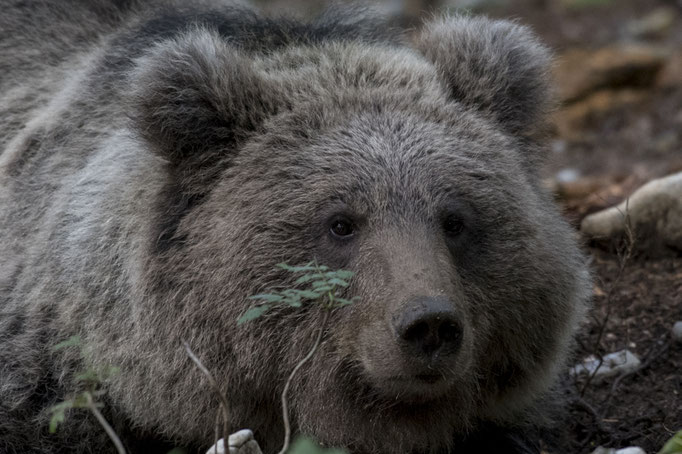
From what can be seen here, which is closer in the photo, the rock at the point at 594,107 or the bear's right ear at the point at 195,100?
the bear's right ear at the point at 195,100

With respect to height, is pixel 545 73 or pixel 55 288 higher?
pixel 545 73

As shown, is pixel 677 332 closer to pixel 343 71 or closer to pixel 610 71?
pixel 343 71

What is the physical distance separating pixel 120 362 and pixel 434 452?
1625 mm

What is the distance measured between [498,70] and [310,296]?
1.92m

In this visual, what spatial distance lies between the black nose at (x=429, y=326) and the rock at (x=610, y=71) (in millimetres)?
8774

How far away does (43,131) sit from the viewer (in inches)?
252

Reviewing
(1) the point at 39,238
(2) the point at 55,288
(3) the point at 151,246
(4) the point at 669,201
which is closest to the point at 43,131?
(1) the point at 39,238

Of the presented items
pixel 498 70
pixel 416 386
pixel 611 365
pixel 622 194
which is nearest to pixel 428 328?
pixel 416 386

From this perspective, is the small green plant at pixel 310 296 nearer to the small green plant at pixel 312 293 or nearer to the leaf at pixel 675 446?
the small green plant at pixel 312 293

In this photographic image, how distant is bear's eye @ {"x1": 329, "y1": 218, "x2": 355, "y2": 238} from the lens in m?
4.88

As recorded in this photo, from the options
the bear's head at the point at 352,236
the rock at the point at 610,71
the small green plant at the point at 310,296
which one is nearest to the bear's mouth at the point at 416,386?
the bear's head at the point at 352,236

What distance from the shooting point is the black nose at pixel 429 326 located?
14.2ft

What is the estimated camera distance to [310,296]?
4.39m

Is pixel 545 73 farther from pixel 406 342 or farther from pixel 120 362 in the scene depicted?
pixel 120 362
